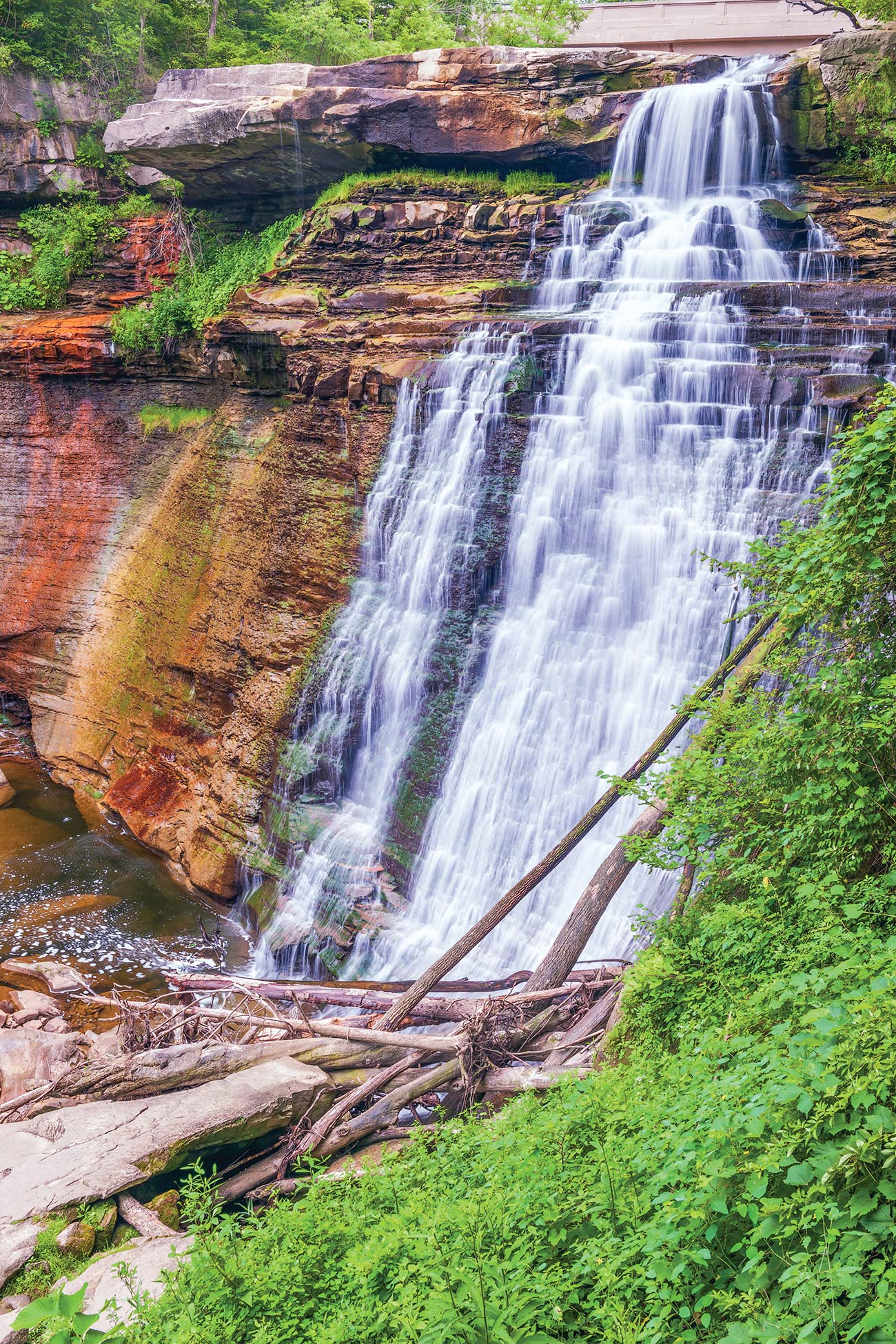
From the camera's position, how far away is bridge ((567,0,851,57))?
19.5 meters

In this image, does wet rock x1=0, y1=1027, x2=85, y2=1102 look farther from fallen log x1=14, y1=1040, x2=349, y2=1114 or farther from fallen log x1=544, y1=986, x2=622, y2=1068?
fallen log x1=544, y1=986, x2=622, y2=1068

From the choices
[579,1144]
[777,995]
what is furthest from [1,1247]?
[777,995]

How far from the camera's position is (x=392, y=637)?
1151 cm

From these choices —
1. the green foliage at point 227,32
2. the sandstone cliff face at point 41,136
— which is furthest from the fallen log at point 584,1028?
the green foliage at point 227,32

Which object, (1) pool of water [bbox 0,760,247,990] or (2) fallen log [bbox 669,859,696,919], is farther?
(1) pool of water [bbox 0,760,247,990]

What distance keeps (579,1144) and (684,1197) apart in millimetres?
1007

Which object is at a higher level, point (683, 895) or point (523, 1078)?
point (683, 895)

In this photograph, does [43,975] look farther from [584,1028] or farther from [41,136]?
[41,136]

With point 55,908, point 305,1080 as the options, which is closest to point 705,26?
point 55,908

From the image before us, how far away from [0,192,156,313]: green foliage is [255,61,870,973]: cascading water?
→ 35.7 ft

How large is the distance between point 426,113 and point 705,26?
1070 cm

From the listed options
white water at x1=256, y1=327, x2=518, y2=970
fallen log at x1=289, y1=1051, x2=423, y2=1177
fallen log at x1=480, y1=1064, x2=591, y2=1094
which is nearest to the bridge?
white water at x1=256, y1=327, x2=518, y2=970

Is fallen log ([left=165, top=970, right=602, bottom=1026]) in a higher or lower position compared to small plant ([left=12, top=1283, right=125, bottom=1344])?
lower

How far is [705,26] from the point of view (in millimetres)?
20438
